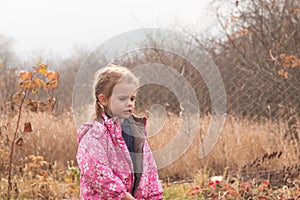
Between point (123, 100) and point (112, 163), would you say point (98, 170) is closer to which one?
point (112, 163)

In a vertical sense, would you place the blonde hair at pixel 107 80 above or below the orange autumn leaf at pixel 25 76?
below

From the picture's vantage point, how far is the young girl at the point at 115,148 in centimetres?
242

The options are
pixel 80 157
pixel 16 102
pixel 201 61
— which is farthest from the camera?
pixel 201 61

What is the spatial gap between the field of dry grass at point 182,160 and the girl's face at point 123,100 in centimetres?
210

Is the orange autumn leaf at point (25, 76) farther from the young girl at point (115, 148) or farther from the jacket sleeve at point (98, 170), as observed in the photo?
the jacket sleeve at point (98, 170)

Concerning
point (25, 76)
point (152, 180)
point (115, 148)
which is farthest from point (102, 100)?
point (25, 76)

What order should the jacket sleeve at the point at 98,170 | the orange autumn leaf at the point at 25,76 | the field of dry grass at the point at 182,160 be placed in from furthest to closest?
the field of dry grass at the point at 182,160, the orange autumn leaf at the point at 25,76, the jacket sleeve at the point at 98,170

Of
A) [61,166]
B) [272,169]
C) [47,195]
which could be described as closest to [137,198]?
[47,195]

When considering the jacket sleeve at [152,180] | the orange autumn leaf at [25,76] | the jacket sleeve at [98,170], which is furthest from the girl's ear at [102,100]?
the orange autumn leaf at [25,76]

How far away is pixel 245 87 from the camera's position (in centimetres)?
812

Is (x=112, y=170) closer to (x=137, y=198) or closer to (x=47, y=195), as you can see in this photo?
(x=137, y=198)

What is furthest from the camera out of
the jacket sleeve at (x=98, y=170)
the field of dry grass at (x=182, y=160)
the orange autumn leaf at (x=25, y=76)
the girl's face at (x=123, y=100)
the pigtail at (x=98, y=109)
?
the field of dry grass at (x=182, y=160)

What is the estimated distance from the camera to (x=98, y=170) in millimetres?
2408

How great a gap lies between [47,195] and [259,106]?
4.39m
